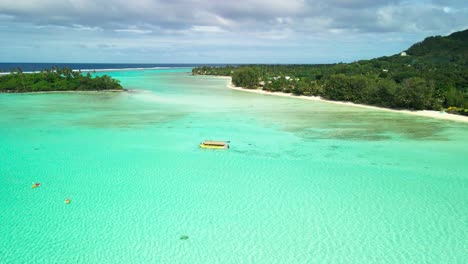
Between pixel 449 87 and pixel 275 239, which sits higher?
pixel 449 87

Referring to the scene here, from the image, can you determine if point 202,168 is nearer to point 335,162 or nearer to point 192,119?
point 335,162

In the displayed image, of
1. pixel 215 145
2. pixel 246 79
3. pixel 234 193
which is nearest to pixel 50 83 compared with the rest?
pixel 246 79

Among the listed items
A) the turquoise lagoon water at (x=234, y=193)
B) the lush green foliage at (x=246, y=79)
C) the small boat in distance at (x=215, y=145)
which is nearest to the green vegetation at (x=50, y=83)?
the lush green foliage at (x=246, y=79)

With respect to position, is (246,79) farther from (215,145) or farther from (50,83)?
(215,145)

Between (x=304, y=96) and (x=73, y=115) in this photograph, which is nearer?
(x=73, y=115)

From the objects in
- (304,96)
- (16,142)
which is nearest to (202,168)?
(16,142)

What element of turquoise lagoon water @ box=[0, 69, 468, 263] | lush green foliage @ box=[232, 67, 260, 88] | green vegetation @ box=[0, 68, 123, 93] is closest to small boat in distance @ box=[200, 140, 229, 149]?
turquoise lagoon water @ box=[0, 69, 468, 263]

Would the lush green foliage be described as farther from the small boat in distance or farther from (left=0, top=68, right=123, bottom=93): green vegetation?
the small boat in distance
